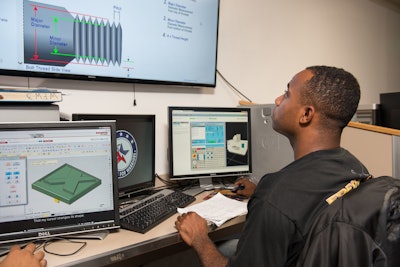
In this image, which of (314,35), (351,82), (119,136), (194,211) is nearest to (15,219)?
(119,136)

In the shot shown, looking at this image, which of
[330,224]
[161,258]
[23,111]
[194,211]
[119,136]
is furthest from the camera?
[161,258]

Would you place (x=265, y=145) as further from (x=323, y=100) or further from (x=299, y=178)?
(x=299, y=178)

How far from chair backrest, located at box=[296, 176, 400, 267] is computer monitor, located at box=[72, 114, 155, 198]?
3.13ft

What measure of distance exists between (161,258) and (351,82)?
1452mm

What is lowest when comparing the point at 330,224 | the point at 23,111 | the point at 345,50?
the point at 330,224

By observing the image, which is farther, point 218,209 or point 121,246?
point 218,209

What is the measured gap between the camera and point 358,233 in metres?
0.68

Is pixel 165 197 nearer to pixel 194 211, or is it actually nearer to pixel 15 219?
pixel 194 211

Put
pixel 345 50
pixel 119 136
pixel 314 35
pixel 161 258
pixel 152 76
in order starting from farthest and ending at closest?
1. pixel 345 50
2. pixel 314 35
3. pixel 161 258
4. pixel 152 76
5. pixel 119 136

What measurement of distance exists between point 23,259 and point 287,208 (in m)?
0.74

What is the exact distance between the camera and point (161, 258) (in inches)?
74.6

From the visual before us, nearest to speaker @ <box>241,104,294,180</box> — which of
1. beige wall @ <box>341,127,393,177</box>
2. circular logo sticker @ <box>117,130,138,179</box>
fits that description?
beige wall @ <box>341,127,393,177</box>

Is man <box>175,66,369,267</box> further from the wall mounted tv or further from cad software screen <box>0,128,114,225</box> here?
the wall mounted tv

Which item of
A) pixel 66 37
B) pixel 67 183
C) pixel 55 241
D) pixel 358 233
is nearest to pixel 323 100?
pixel 358 233
